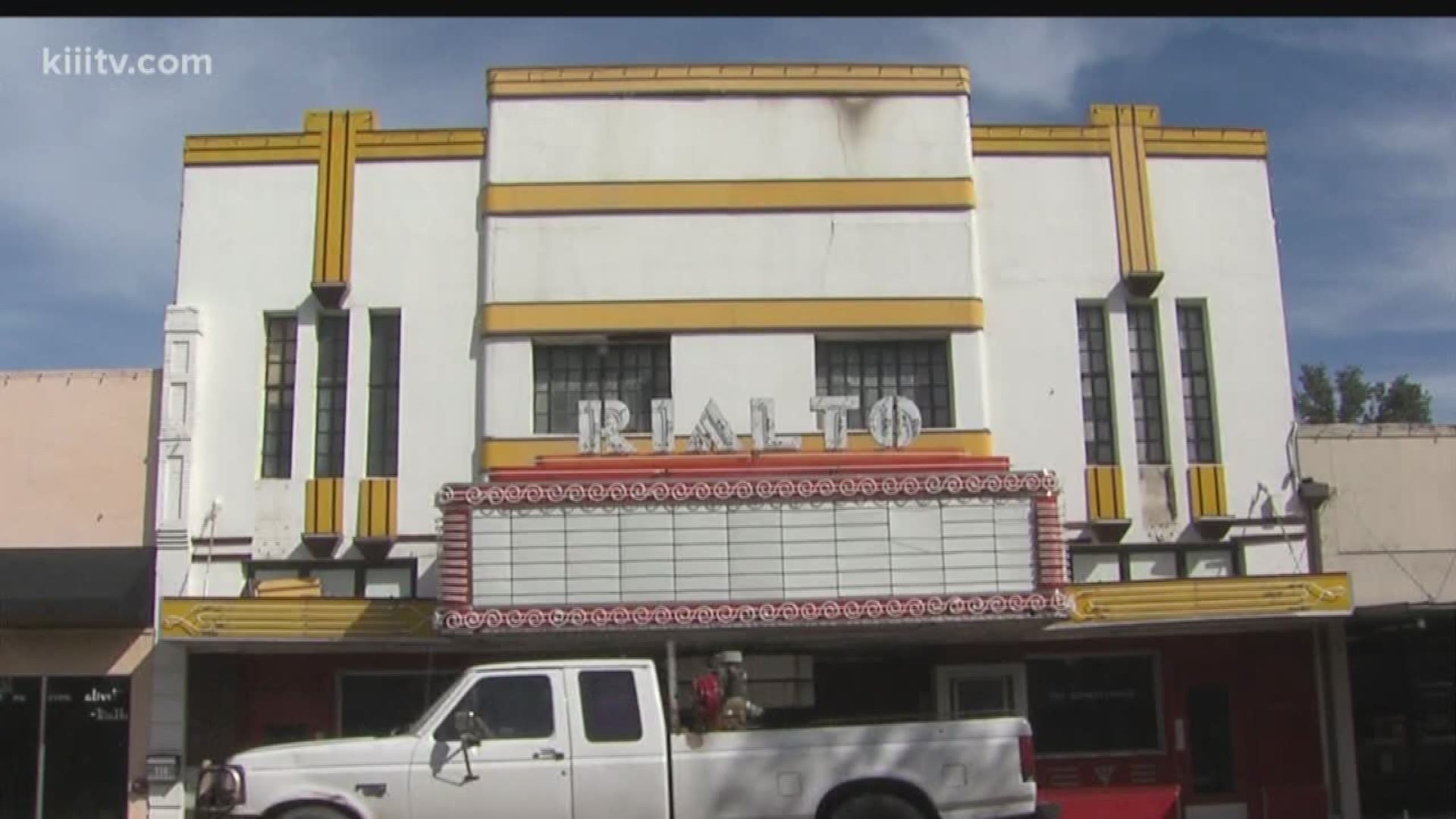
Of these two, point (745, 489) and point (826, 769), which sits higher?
point (745, 489)

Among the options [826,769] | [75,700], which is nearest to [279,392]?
[75,700]

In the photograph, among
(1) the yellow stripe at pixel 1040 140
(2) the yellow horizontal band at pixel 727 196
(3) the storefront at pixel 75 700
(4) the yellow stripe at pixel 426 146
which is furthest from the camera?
(1) the yellow stripe at pixel 1040 140

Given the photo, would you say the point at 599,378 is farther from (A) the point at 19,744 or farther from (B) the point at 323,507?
(A) the point at 19,744

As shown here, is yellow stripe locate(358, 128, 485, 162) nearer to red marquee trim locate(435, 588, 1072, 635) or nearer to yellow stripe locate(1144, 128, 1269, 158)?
red marquee trim locate(435, 588, 1072, 635)

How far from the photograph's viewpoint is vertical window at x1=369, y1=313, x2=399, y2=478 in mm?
21453

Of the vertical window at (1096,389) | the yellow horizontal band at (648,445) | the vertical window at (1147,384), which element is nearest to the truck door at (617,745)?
the yellow horizontal band at (648,445)

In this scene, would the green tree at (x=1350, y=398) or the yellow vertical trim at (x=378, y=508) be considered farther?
the green tree at (x=1350, y=398)

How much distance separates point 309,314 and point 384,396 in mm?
1526

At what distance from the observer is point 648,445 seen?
21.1 meters

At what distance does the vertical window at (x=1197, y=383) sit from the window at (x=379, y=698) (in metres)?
10.7

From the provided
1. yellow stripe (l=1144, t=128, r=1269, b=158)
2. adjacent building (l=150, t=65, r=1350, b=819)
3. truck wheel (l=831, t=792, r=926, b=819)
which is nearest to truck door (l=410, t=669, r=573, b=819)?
truck wheel (l=831, t=792, r=926, b=819)

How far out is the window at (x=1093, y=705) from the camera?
2147 cm

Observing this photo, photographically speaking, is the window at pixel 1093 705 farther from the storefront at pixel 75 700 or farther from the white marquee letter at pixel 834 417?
the storefront at pixel 75 700

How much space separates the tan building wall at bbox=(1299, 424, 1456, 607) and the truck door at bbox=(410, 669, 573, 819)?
12.7 m
